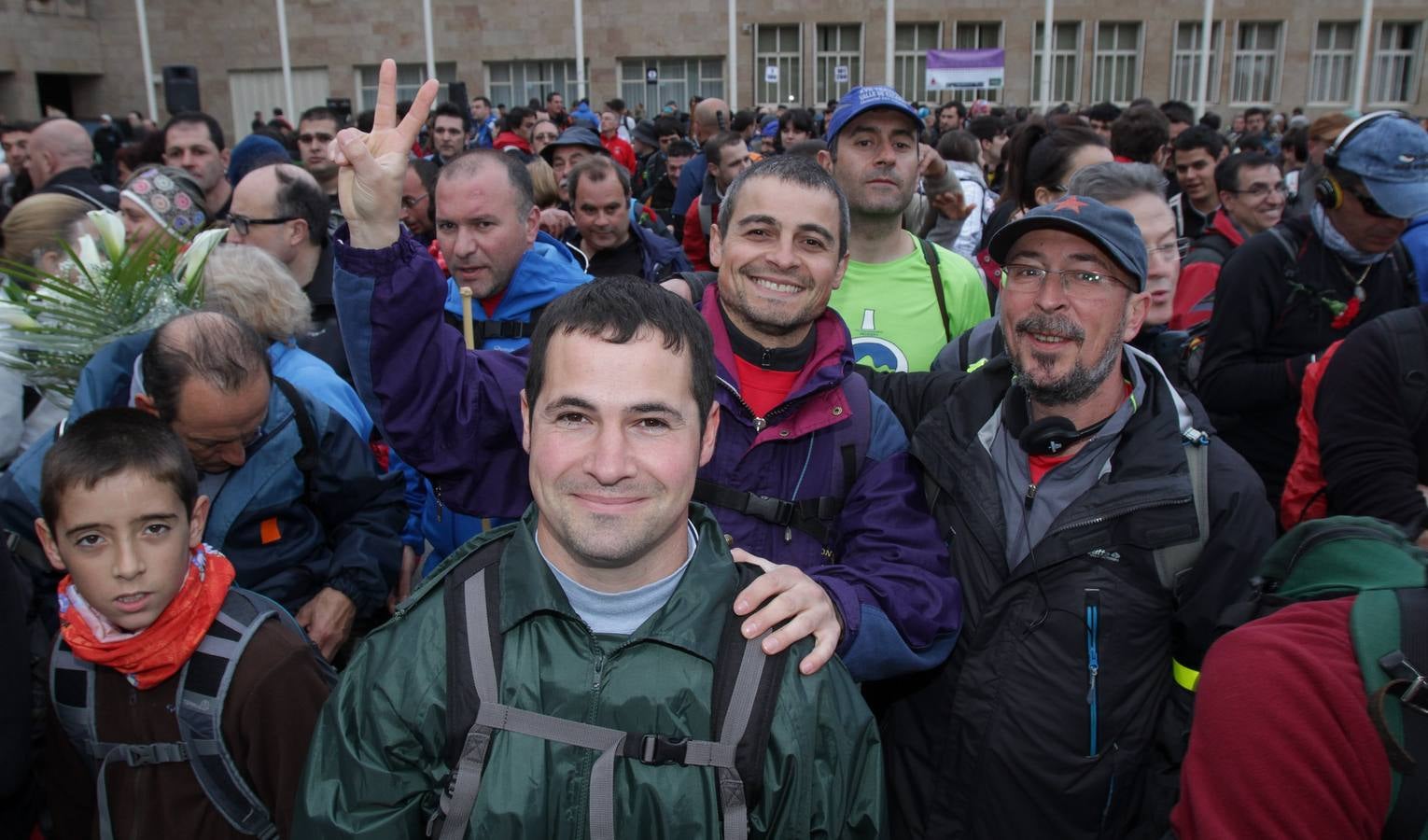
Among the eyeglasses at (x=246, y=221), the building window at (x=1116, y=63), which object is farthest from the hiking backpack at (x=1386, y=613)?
the building window at (x=1116, y=63)

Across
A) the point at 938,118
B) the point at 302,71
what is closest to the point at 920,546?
the point at 938,118

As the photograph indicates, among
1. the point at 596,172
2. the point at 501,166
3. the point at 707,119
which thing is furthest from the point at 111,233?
the point at 707,119

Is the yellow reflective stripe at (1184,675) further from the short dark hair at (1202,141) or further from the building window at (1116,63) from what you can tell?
the building window at (1116,63)

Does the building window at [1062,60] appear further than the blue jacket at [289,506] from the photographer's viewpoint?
Yes

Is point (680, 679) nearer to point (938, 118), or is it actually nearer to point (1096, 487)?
point (1096, 487)

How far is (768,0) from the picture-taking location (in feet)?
91.0

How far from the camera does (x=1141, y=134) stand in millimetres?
5906

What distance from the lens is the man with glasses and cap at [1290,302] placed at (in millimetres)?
3164

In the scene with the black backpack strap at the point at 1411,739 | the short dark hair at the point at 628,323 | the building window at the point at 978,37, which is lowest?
the black backpack strap at the point at 1411,739

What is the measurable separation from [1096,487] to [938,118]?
14914 millimetres

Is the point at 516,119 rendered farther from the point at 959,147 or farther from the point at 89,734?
the point at 89,734

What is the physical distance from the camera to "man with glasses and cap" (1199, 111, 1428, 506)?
3164 millimetres

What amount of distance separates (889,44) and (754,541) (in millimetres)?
27677

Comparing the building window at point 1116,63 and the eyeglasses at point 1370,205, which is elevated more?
the building window at point 1116,63
